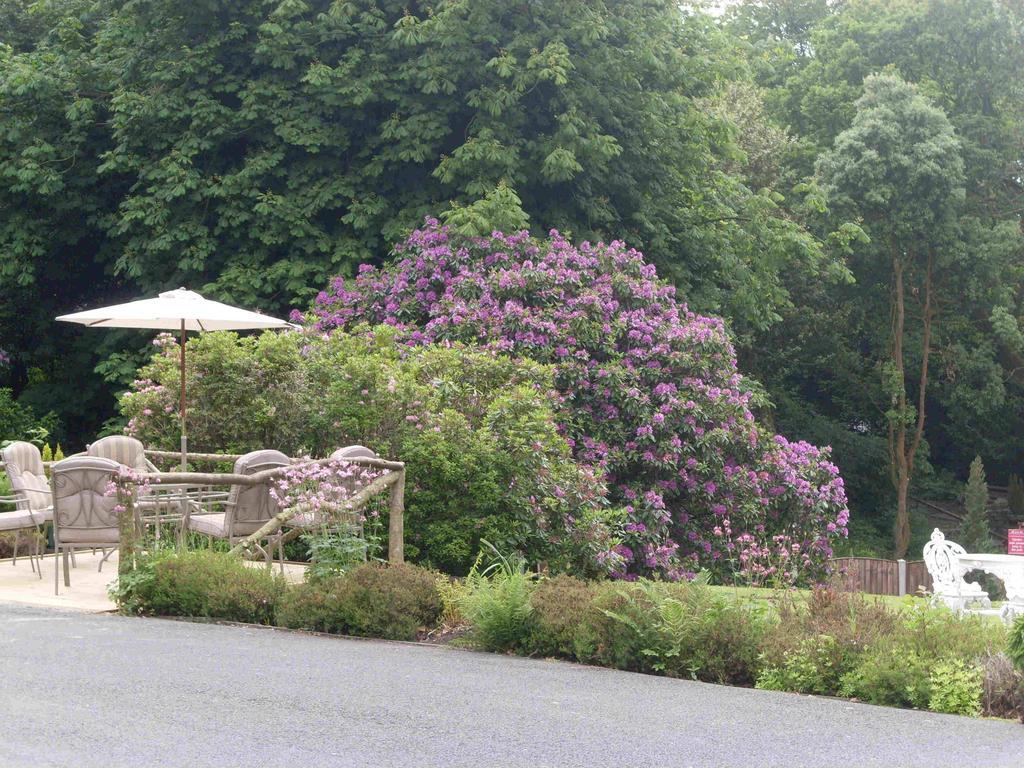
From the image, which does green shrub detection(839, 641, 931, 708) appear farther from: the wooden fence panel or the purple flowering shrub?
the wooden fence panel

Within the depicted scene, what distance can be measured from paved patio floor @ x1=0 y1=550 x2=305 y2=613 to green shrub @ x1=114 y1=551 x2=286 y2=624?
0.34 metres

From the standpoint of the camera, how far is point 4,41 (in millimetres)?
24469

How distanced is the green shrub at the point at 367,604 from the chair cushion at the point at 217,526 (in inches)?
56.3

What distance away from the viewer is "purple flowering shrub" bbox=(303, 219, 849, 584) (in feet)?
50.6

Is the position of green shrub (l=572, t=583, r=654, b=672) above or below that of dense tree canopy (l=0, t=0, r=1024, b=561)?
below

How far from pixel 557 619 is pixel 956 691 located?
2591mm

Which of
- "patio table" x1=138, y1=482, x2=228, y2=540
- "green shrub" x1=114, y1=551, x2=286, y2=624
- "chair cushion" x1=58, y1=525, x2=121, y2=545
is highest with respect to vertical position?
"patio table" x1=138, y1=482, x2=228, y2=540

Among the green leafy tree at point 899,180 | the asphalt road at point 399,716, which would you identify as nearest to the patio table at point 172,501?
the asphalt road at point 399,716

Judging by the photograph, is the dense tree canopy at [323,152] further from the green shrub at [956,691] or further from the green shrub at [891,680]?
the green shrub at [956,691]

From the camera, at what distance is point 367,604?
9.32 m

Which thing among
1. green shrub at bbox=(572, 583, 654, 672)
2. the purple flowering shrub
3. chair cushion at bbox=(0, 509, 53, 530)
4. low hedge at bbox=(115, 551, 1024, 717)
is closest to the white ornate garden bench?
low hedge at bbox=(115, 551, 1024, 717)

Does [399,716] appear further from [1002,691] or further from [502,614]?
[1002,691]

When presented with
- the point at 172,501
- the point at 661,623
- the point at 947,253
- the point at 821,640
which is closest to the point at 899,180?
the point at 947,253

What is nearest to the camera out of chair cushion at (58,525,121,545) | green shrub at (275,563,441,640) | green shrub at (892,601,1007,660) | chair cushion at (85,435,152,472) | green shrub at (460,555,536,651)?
green shrub at (892,601,1007,660)
